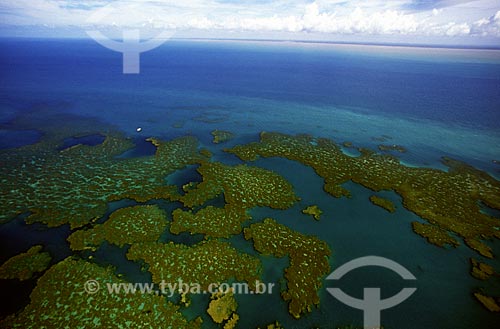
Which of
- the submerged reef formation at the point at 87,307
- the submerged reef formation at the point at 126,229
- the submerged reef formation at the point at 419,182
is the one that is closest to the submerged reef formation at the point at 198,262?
the submerged reef formation at the point at 126,229

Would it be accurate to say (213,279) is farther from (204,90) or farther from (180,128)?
(204,90)

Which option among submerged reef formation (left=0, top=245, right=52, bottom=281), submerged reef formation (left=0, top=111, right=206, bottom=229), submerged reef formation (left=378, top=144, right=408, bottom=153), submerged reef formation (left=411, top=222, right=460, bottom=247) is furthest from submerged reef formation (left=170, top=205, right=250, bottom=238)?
submerged reef formation (left=378, top=144, right=408, bottom=153)

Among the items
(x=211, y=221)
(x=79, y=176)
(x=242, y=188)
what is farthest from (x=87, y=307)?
(x=79, y=176)

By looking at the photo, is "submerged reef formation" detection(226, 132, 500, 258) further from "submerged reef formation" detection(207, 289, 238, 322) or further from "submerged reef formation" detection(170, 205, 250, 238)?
"submerged reef formation" detection(207, 289, 238, 322)

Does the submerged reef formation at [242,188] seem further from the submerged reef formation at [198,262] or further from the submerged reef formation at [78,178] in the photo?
the submerged reef formation at [198,262]

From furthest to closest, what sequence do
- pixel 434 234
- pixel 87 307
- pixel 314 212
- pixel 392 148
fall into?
pixel 392 148 → pixel 314 212 → pixel 434 234 → pixel 87 307

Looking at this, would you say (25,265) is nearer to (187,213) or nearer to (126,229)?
(126,229)
